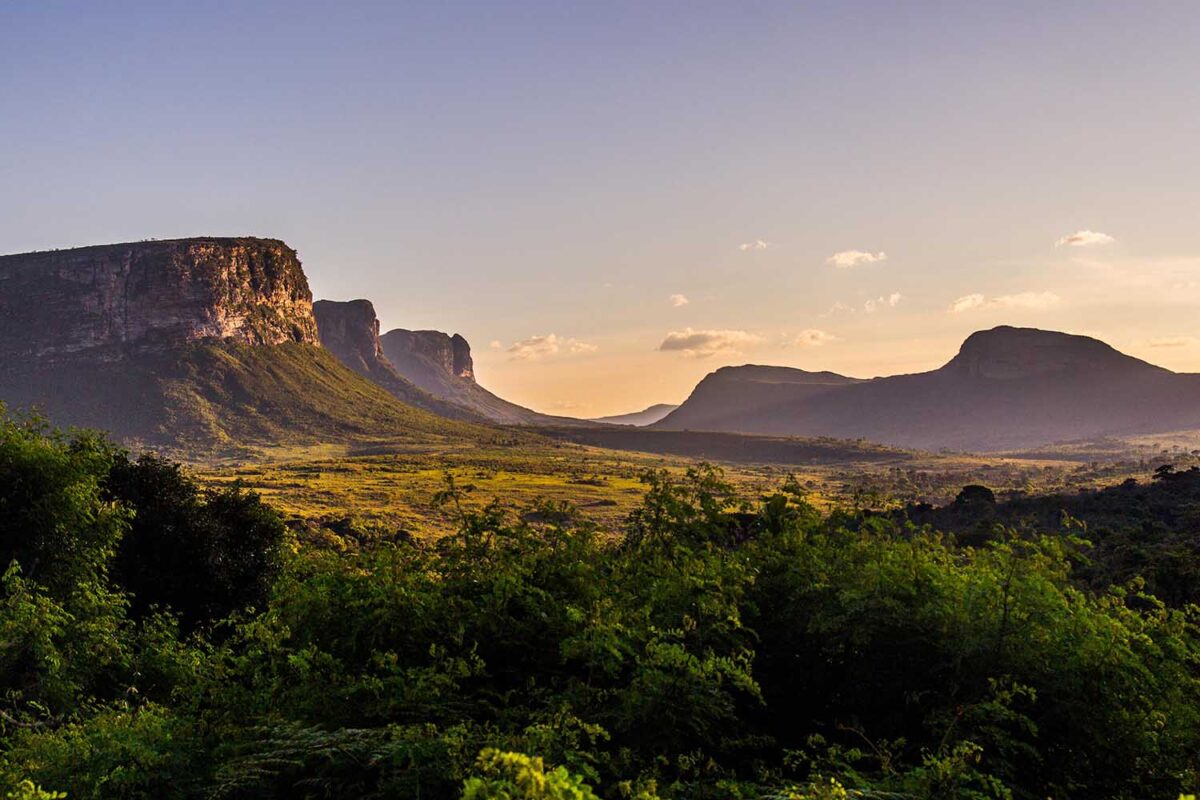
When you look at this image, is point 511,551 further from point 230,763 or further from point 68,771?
point 68,771

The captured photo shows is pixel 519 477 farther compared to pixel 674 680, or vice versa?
pixel 519 477

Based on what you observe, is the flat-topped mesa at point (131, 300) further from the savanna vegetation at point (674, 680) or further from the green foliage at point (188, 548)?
the savanna vegetation at point (674, 680)

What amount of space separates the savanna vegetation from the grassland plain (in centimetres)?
3786

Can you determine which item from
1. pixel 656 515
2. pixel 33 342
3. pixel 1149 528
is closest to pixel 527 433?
pixel 33 342

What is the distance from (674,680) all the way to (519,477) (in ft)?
323

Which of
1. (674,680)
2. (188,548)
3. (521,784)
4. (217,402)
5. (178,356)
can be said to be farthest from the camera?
(178,356)

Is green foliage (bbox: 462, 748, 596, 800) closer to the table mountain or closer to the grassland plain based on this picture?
the grassland plain

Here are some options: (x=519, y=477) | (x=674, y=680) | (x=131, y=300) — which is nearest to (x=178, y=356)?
(x=131, y=300)

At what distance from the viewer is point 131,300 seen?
525ft

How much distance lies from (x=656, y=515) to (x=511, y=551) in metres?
2.29

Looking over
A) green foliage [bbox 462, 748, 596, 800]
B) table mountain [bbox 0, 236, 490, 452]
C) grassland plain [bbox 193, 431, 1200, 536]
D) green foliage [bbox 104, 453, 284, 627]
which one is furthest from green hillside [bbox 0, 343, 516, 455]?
green foliage [bbox 462, 748, 596, 800]

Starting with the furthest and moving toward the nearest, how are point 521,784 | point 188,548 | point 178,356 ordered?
point 178,356
point 188,548
point 521,784

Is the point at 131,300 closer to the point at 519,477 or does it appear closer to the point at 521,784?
the point at 519,477

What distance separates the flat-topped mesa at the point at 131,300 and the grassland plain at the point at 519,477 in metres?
49.6
